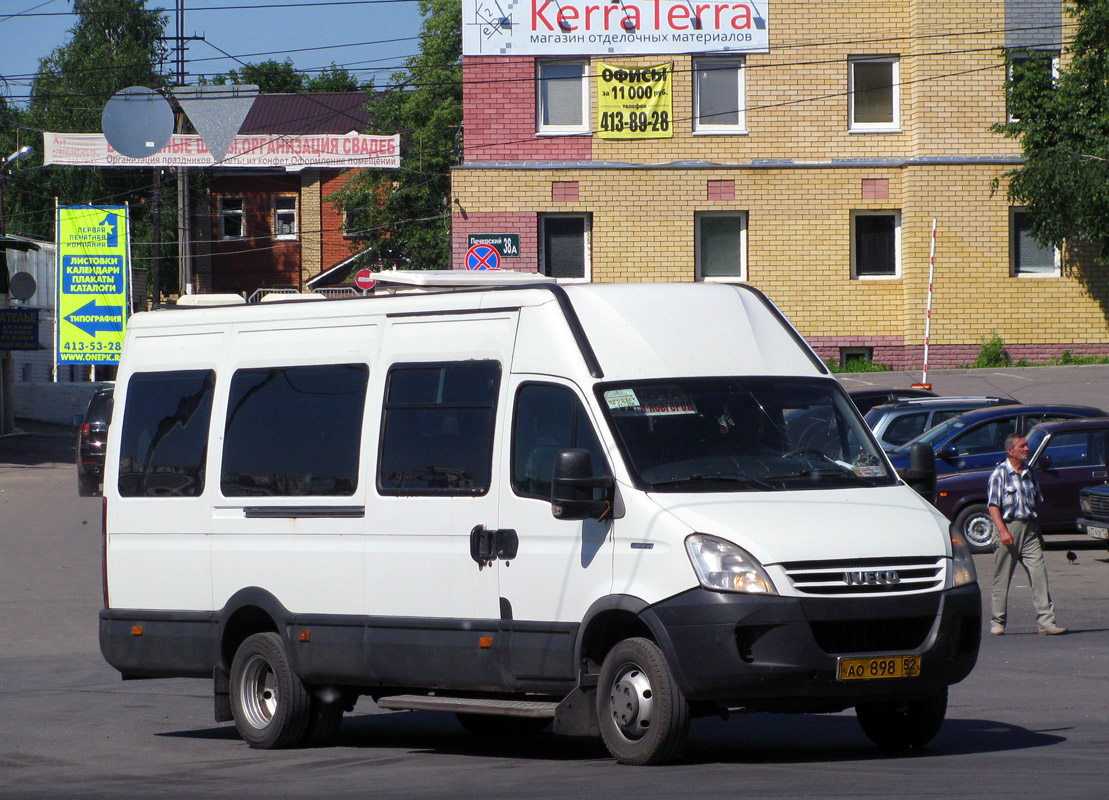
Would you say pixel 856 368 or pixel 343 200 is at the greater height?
pixel 343 200

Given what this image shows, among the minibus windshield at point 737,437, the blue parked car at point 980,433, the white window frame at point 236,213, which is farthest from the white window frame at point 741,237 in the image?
the white window frame at point 236,213

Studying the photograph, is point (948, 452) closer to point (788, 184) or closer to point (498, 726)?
point (498, 726)

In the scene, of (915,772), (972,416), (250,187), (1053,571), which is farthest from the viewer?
(250,187)

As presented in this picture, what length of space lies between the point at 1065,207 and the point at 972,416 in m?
13.5

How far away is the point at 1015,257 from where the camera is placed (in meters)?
36.3

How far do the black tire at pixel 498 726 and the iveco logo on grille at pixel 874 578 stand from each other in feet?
9.41

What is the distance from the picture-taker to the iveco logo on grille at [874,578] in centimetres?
785

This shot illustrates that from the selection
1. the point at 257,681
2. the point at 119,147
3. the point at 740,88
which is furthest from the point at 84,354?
the point at 257,681

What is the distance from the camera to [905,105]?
36750 mm

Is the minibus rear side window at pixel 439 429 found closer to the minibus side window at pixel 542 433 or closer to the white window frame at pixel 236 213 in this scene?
the minibus side window at pixel 542 433

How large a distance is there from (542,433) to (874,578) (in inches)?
72.9

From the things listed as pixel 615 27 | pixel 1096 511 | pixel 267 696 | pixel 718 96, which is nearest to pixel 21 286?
pixel 615 27

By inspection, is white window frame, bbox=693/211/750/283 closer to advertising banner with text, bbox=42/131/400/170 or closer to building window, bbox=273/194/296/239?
advertising banner with text, bbox=42/131/400/170

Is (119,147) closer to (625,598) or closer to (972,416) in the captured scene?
(972,416)
